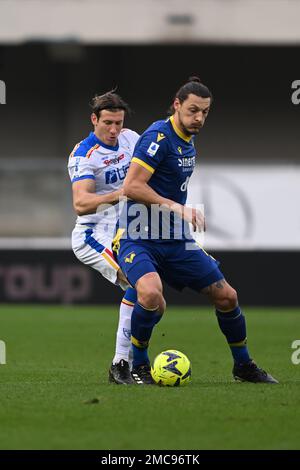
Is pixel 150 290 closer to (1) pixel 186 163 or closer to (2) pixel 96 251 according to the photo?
(1) pixel 186 163

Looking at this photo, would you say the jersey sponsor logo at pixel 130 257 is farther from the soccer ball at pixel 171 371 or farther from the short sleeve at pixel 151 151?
the soccer ball at pixel 171 371

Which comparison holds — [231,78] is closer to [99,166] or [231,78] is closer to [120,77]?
[120,77]

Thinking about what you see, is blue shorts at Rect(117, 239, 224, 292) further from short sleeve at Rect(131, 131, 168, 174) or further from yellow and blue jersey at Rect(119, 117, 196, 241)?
short sleeve at Rect(131, 131, 168, 174)

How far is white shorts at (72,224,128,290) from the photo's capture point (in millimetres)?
9688

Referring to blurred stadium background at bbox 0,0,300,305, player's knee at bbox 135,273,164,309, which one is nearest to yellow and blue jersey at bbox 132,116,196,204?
player's knee at bbox 135,273,164,309

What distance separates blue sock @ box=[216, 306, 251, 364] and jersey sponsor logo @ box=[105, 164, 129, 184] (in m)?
1.77

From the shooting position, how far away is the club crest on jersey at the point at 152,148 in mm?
8492

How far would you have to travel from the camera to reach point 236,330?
28.9 ft

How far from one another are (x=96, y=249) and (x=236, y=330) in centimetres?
171

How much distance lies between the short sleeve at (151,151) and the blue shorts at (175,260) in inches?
23.8

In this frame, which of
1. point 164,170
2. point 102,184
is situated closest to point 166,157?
point 164,170
